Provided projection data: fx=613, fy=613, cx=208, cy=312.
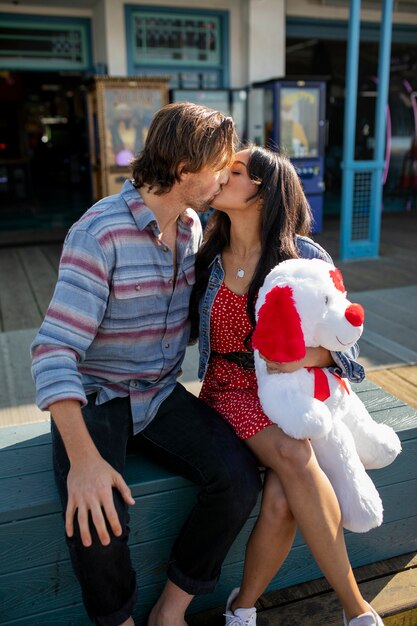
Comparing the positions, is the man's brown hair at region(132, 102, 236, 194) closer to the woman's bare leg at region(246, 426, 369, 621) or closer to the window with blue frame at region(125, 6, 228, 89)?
A: the woman's bare leg at region(246, 426, 369, 621)

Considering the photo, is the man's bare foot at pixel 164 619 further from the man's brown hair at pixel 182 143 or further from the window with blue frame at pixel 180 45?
the window with blue frame at pixel 180 45

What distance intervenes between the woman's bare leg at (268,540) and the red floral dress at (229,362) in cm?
27

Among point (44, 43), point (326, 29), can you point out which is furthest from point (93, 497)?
point (326, 29)

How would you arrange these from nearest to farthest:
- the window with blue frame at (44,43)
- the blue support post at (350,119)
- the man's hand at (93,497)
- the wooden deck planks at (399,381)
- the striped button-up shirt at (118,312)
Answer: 1. the man's hand at (93,497)
2. the striped button-up shirt at (118,312)
3. the wooden deck planks at (399,381)
4. the blue support post at (350,119)
5. the window with blue frame at (44,43)

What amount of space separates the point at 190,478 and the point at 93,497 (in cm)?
32

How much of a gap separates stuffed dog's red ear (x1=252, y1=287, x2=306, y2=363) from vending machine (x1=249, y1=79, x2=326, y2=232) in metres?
5.40

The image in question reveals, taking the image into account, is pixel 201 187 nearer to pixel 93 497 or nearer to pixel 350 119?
pixel 93 497

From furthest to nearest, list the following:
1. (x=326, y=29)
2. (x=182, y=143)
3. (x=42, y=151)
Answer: (x=42, y=151) → (x=326, y=29) → (x=182, y=143)

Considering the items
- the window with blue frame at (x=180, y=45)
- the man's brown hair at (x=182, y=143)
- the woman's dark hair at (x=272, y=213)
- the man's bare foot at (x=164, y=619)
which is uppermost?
the window with blue frame at (x=180, y=45)

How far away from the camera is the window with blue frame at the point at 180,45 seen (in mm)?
6695

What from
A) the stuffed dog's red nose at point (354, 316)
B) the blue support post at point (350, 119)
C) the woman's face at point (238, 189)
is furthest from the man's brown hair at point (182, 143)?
the blue support post at point (350, 119)

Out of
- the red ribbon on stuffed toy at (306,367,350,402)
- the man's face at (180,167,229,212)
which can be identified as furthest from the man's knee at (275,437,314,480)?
the man's face at (180,167,229,212)

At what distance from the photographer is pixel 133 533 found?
1661mm

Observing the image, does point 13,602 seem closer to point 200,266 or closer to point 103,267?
point 103,267
